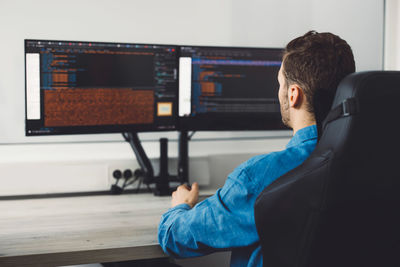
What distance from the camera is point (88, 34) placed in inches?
78.2

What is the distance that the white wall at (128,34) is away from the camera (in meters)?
1.86

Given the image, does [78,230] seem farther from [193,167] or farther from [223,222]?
[193,167]

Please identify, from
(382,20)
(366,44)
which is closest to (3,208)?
(366,44)

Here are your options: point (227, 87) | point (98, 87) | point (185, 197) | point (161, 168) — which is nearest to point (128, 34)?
point (98, 87)

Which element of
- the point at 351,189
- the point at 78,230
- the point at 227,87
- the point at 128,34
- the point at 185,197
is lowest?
the point at 78,230

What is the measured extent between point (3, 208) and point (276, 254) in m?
1.18

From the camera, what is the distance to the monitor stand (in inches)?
72.9

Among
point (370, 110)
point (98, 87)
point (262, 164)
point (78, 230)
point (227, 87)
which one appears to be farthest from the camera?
point (227, 87)

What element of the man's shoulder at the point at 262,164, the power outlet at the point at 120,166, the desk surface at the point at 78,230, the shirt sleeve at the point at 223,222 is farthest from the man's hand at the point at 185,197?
the power outlet at the point at 120,166

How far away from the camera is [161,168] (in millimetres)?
1884

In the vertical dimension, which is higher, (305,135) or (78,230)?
Result: (305,135)

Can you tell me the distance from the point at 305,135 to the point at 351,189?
0.26 meters

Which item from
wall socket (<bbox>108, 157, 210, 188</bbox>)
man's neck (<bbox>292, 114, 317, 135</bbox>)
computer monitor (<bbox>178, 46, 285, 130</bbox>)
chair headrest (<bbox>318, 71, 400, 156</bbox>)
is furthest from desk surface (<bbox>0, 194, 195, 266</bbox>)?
chair headrest (<bbox>318, 71, 400, 156</bbox>)

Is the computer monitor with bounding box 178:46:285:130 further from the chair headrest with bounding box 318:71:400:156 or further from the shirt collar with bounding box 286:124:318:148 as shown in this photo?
the chair headrest with bounding box 318:71:400:156
